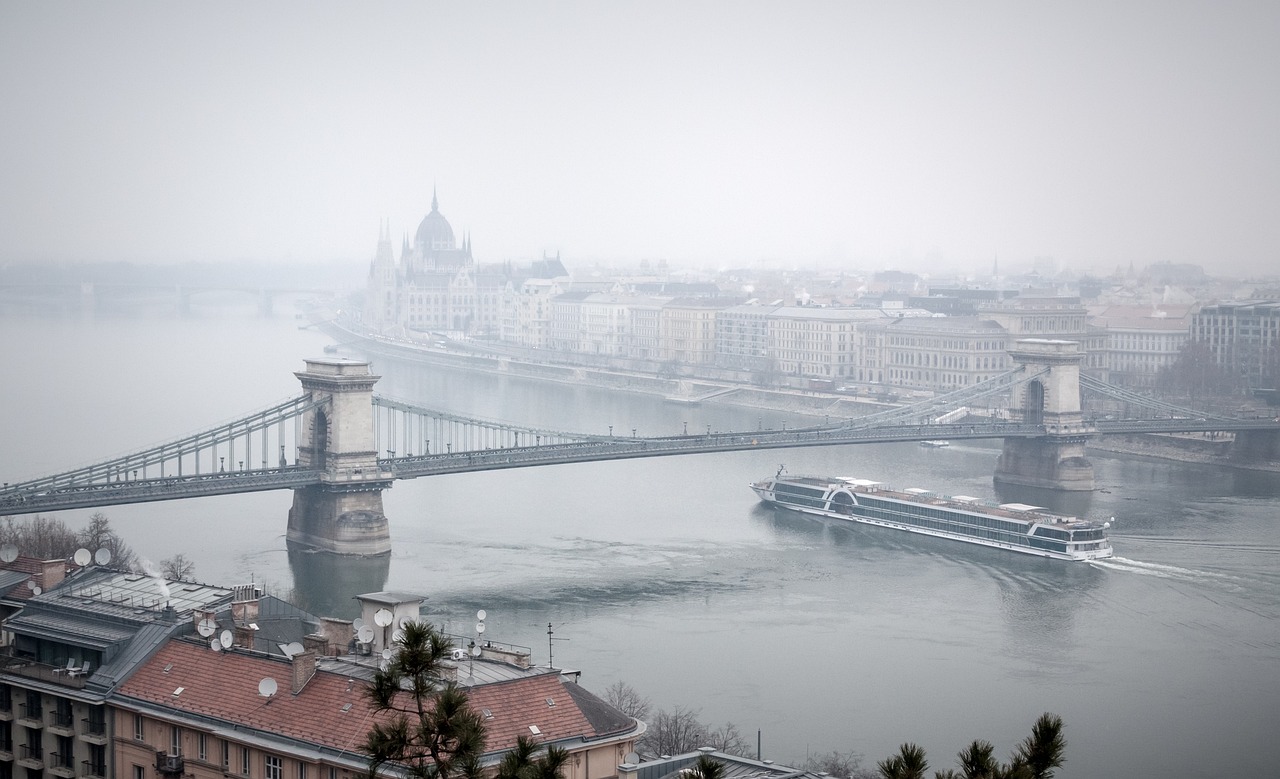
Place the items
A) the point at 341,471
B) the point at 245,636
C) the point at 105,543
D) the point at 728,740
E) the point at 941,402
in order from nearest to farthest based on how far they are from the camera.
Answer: the point at 245,636, the point at 728,740, the point at 105,543, the point at 341,471, the point at 941,402

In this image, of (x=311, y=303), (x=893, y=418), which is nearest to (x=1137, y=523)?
(x=893, y=418)

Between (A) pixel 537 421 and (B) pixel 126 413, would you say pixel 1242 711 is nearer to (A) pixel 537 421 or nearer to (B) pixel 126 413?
(A) pixel 537 421

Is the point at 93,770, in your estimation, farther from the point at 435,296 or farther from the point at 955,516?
the point at 435,296

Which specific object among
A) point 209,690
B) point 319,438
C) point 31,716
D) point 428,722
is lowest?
point 31,716

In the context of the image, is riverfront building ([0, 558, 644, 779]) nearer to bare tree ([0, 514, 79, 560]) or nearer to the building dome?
bare tree ([0, 514, 79, 560])

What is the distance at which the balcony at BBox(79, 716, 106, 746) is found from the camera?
11.4 meters

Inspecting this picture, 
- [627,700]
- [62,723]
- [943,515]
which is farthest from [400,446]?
[62,723]

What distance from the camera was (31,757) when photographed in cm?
1196

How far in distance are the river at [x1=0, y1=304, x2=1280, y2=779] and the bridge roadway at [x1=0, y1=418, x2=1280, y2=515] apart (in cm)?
88

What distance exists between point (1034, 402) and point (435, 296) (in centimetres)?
5575

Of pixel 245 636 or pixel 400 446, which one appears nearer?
pixel 245 636

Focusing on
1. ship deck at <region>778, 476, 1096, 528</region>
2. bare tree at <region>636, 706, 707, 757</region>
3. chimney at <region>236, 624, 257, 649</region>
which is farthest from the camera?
ship deck at <region>778, 476, 1096, 528</region>

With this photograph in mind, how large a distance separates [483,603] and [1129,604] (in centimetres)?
810

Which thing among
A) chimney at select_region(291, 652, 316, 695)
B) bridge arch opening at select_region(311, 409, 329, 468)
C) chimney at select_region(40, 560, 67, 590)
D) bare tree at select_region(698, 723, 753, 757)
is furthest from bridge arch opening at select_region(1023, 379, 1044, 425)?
chimney at select_region(291, 652, 316, 695)
